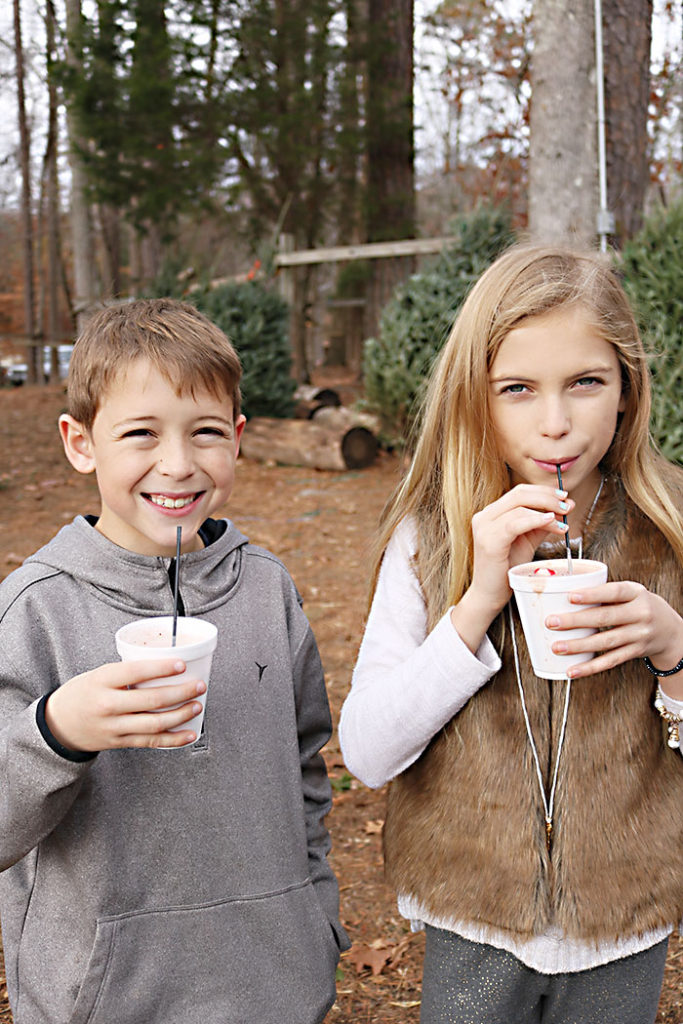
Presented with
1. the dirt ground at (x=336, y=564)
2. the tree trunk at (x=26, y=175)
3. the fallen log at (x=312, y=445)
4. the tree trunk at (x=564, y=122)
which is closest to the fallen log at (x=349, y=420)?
the fallen log at (x=312, y=445)

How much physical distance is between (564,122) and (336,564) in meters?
4.09

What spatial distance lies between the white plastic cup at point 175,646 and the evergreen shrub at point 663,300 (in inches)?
190

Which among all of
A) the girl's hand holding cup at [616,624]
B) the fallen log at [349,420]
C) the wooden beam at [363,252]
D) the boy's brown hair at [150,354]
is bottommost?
the girl's hand holding cup at [616,624]

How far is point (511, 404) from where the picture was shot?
177 cm

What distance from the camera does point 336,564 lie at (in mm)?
6707

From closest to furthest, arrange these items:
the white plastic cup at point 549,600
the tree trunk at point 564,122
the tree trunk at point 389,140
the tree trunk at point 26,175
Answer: the white plastic cup at point 549,600, the tree trunk at point 564,122, the tree trunk at point 389,140, the tree trunk at point 26,175

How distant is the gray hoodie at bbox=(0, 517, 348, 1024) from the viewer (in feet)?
5.26

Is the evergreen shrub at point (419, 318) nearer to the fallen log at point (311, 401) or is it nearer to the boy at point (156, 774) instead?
the fallen log at point (311, 401)

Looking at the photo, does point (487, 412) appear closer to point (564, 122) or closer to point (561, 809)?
point (561, 809)

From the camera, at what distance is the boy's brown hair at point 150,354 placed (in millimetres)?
1735

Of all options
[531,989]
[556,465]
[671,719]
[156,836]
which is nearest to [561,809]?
[671,719]

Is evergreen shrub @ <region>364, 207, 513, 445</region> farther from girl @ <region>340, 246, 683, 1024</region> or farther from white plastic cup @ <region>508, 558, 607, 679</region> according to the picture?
white plastic cup @ <region>508, 558, 607, 679</region>

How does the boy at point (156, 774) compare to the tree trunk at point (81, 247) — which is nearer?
the boy at point (156, 774)

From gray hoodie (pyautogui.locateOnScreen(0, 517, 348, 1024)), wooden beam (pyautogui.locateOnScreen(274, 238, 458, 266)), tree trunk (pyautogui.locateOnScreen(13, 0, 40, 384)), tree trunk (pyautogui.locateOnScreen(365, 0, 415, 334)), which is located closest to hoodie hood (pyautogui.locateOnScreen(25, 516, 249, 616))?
gray hoodie (pyautogui.locateOnScreen(0, 517, 348, 1024))
